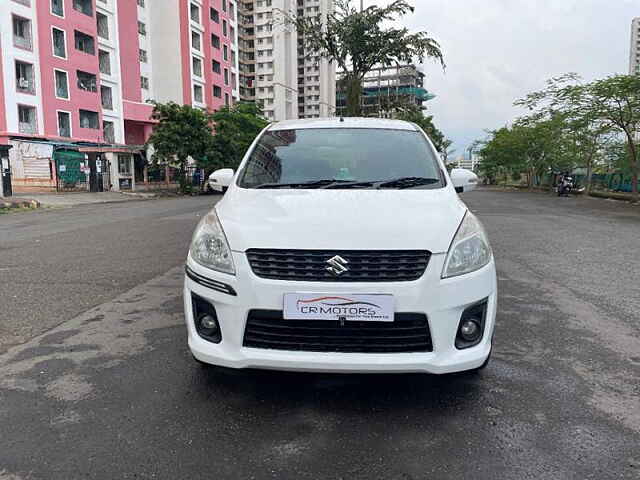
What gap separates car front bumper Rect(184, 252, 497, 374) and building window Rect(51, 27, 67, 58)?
32.9 m

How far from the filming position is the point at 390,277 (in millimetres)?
2516

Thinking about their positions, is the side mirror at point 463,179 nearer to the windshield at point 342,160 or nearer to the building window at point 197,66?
the windshield at point 342,160

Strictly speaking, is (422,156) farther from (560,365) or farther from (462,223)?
(560,365)

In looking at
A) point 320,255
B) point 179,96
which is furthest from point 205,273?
point 179,96

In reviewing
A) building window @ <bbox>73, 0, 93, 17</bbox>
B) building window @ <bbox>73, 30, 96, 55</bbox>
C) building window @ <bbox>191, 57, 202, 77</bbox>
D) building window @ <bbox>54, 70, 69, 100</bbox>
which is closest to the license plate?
building window @ <bbox>54, 70, 69, 100</bbox>

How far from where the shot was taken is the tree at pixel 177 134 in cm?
2803

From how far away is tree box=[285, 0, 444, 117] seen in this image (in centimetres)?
1670

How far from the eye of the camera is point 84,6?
3272 cm

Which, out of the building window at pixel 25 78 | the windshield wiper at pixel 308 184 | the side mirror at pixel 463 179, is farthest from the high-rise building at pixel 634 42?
the windshield wiper at pixel 308 184

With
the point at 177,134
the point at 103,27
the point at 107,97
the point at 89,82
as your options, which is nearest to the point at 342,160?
the point at 177,134

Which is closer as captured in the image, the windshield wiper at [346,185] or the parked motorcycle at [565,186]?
the windshield wiper at [346,185]

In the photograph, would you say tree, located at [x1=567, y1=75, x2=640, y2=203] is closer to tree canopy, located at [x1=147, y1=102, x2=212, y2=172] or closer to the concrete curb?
tree canopy, located at [x1=147, y1=102, x2=212, y2=172]

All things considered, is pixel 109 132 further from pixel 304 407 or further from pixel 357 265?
pixel 357 265

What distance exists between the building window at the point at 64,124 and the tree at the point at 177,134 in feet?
18.5
